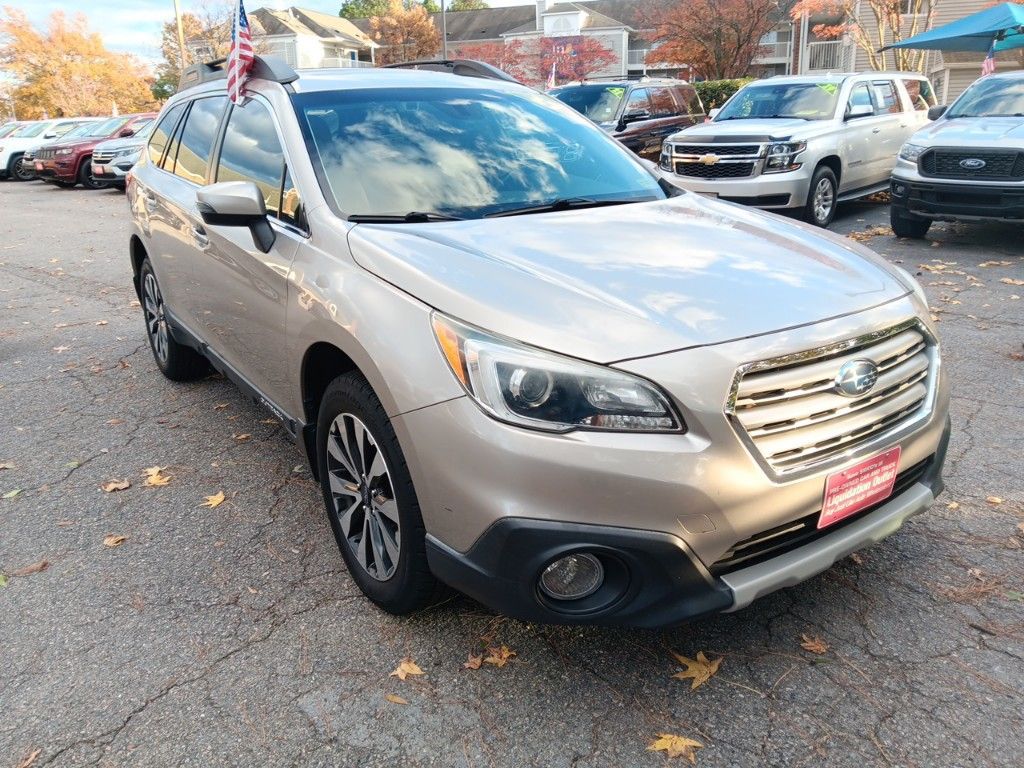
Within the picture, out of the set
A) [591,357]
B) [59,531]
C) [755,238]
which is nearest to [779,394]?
[591,357]

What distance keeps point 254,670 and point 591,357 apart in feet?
4.82

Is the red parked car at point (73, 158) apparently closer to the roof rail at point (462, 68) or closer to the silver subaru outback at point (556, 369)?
the roof rail at point (462, 68)

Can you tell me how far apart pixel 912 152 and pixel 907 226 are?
882 millimetres

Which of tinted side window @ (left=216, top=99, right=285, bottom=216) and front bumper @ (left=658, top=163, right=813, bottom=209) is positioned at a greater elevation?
tinted side window @ (left=216, top=99, right=285, bottom=216)

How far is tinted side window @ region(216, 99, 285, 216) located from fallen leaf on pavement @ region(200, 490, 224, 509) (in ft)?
4.41

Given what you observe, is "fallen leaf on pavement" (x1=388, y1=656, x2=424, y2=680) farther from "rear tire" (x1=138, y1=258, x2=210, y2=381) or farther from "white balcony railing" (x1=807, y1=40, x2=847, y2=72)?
"white balcony railing" (x1=807, y1=40, x2=847, y2=72)

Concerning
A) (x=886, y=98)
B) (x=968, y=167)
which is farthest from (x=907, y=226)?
(x=886, y=98)

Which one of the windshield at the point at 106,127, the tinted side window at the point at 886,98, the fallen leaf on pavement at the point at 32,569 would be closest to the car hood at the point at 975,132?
the tinted side window at the point at 886,98

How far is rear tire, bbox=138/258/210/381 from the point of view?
516 centimetres

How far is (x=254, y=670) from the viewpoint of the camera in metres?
2.59

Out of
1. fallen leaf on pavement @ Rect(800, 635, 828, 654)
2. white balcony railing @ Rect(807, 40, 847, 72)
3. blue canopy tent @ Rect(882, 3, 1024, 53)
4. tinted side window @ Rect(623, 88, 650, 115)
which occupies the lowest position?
fallen leaf on pavement @ Rect(800, 635, 828, 654)

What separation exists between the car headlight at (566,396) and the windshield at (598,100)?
12.3 metres

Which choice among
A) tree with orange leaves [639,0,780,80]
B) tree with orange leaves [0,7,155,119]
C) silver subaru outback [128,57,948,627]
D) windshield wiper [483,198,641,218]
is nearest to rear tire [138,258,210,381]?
silver subaru outback [128,57,948,627]

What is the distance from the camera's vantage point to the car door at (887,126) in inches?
432
